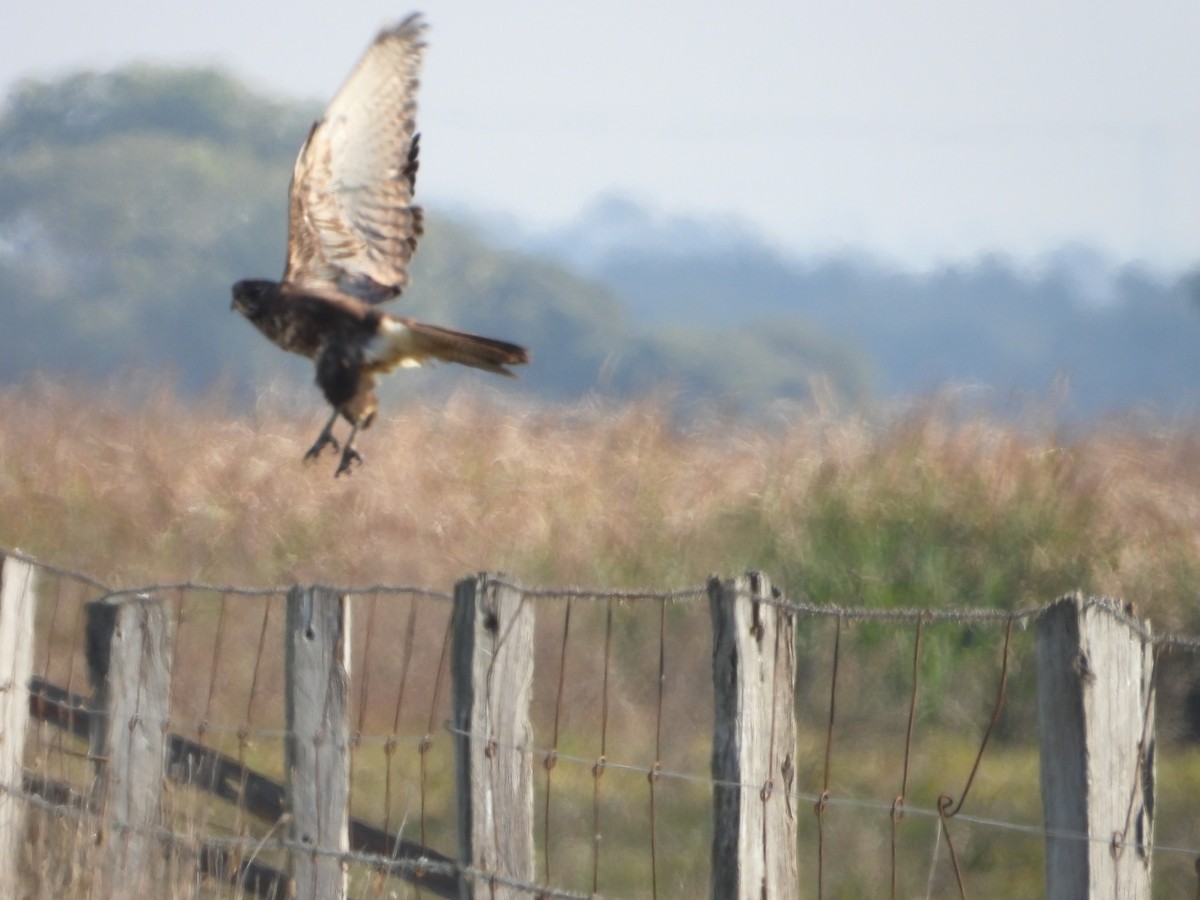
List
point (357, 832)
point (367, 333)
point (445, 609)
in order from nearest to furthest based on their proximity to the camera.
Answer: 1. point (357, 832)
2. point (367, 333)
3. point (445, 609)

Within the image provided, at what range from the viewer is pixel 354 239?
775 centimetres

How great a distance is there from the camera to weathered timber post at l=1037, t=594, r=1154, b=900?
318 centimetres

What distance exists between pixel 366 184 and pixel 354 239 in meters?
0.24

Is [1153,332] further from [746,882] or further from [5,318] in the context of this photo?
[746,882]

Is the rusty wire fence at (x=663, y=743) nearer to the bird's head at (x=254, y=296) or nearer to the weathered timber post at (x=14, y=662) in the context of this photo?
the weathered timber post at (x=14, y=662)

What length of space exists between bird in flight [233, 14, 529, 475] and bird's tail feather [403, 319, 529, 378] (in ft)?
0.40

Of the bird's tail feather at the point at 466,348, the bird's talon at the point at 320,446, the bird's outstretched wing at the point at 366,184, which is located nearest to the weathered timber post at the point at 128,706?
the bird's tail feather at the point at 466,348

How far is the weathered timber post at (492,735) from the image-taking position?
4262 millimetres

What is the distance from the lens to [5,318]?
5788 cm

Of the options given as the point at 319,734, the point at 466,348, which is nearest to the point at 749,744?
the point at 319,734

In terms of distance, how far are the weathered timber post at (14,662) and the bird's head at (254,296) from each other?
1.64 meters

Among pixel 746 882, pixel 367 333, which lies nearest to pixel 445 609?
pixel 367 333

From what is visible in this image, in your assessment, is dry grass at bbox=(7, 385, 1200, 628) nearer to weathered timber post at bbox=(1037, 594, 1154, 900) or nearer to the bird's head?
→ the bird's head

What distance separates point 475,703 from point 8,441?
1067 cm
